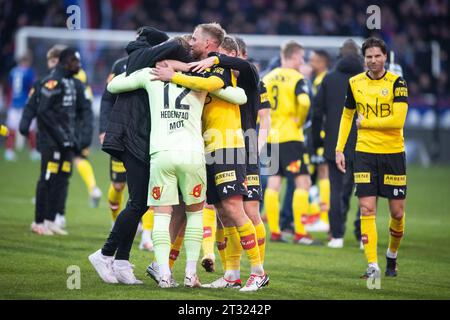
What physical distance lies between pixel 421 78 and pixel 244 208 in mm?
19758

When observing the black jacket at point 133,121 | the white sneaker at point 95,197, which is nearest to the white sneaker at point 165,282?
the black jacket at point 133,121

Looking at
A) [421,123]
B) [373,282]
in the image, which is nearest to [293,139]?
[373,282]

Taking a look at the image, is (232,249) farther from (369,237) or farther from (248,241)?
(369,237)

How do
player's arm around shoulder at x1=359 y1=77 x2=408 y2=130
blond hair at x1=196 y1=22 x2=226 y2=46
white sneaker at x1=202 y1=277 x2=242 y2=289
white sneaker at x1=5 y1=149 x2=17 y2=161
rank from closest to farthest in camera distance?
blond hair at x1=196 y1=22 x2=226 y2=46 < white sneaker at x1=202 y1=277 x2=242 y2=289 < player's arm around shoulder at x1=359 y1=77 x2=408 y2=130 < white sneaker at x1=5 y1=149 x2=17 y2=161

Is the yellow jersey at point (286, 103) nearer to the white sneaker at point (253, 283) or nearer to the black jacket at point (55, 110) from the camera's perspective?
the black jacket at point (55, 110)

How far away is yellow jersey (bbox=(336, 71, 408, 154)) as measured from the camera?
9.53 meters

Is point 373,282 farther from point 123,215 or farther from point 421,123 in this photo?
point 421,123

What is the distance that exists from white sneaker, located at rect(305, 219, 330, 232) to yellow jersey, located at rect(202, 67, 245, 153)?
646cm

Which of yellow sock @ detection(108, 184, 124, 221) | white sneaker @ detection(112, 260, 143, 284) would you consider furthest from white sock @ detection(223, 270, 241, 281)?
yellow sock @ detection(108, 184, 124, 221)

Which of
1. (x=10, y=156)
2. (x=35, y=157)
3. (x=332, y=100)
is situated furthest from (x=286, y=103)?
(x=35, y=157)

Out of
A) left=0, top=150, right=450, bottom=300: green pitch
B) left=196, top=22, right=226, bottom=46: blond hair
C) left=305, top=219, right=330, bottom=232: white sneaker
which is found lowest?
left=305, top=219, right=330, bottom=232: white sneaker

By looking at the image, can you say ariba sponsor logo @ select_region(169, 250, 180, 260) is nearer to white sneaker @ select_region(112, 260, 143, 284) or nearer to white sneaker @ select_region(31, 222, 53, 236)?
white sneaker @ select_region(112, 260, 143, 284)

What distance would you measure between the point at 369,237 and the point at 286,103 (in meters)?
3.75

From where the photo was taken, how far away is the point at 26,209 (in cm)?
1530
